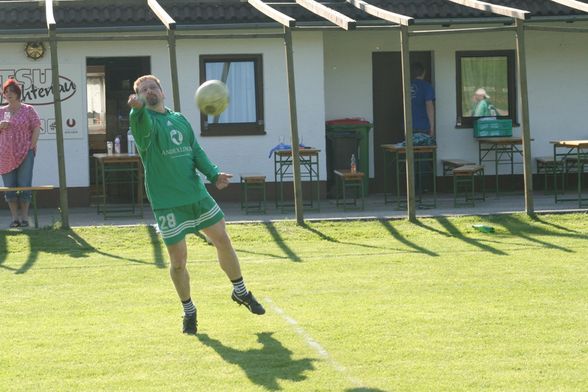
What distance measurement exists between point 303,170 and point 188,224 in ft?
35.2

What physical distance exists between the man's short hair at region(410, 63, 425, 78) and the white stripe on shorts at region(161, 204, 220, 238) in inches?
467

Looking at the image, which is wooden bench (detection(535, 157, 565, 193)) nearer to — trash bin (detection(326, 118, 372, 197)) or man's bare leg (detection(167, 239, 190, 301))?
trash bin (detection(326, 118, 372, 197))

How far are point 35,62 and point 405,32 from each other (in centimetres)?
666

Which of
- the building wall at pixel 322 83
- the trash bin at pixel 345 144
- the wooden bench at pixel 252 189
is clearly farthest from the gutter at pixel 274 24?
the wooden bench at pixel 252 189

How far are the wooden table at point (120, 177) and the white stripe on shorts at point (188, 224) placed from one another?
8.02 meters

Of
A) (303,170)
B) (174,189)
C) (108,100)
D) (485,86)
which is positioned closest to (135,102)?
(174,189)

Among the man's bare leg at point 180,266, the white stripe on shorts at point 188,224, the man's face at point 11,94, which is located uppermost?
the man's face at point 11,94

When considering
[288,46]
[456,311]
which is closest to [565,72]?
[288,46]

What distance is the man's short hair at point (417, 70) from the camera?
20.9 meters

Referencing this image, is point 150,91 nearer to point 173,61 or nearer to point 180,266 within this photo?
point 180,266

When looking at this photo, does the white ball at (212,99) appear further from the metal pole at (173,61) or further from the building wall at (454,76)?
the building wall at (454,76)

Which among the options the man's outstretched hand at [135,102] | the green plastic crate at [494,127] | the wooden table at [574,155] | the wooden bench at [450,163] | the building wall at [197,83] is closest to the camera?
the man's outstretched hand at [135,102]

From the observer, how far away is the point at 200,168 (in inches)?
378

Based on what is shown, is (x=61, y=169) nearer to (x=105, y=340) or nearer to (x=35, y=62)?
(x=35, y=62)
